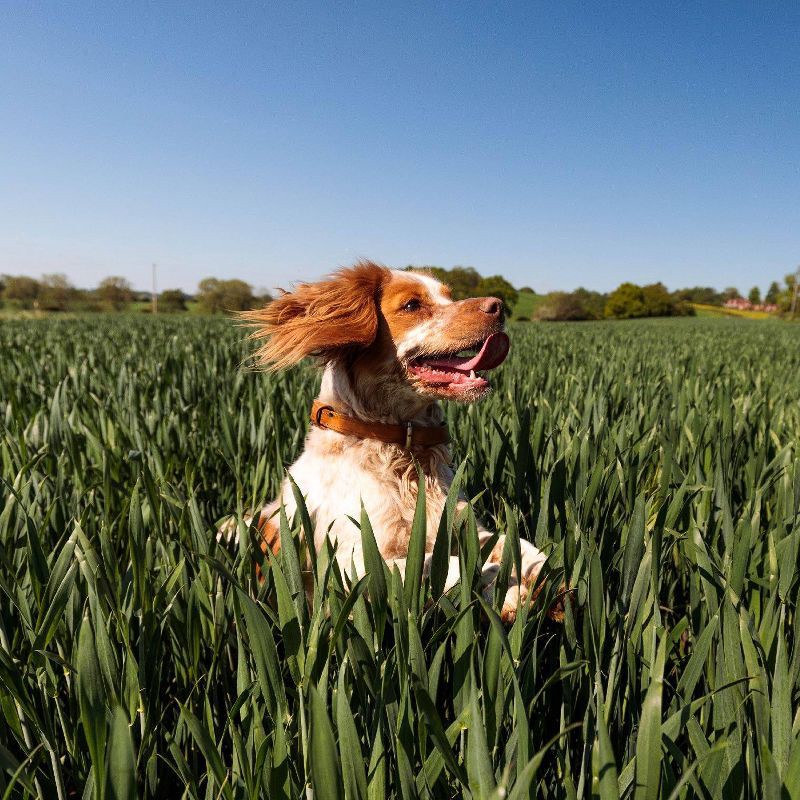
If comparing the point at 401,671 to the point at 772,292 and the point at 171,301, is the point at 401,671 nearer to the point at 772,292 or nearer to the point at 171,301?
the point at 171,301

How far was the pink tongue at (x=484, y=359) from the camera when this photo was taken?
2100mm

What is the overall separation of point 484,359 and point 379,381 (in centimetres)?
39

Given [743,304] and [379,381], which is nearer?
[379,381]

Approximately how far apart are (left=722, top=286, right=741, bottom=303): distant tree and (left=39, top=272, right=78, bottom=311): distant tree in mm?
114112

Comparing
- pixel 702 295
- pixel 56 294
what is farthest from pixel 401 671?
pixel 702 295

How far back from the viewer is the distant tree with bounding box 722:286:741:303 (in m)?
118

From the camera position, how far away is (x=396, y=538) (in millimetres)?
1820

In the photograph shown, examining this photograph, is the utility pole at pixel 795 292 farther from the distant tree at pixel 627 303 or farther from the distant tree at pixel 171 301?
the distant tree at pixel 171 301

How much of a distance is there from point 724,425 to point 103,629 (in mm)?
2340

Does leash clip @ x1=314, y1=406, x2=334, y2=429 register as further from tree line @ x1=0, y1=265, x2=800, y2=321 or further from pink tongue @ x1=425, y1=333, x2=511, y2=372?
tree line @ x1=0, y1=265, x2=800, y2=321

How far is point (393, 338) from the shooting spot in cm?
216

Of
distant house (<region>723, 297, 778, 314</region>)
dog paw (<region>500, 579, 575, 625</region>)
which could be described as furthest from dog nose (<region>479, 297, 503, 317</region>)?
distant house (<region>723, 297, 778, 314</region>)

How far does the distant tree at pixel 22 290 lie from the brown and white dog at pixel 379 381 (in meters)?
73.9

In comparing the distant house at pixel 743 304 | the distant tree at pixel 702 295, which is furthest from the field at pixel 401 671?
the distant house at pixel 743 304
